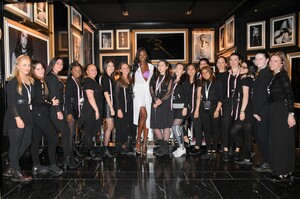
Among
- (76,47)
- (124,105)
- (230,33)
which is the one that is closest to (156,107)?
(124,105)

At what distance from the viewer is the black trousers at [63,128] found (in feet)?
13.0

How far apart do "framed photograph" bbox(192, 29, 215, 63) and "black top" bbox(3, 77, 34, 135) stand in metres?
6.89

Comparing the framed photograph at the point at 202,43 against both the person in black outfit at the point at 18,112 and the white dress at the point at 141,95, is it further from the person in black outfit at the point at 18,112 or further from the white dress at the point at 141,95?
the person in black outfit at the point at 18,112

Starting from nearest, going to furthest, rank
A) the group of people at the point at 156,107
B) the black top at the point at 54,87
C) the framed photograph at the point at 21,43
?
1. the group of people at the point at 156,107
2. the black top at the point at 54,87
3. the framed photograph at the point at 21,43

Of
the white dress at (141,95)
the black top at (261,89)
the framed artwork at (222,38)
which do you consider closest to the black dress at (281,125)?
the black top at (261,89)

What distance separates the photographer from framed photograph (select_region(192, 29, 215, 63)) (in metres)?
9.62

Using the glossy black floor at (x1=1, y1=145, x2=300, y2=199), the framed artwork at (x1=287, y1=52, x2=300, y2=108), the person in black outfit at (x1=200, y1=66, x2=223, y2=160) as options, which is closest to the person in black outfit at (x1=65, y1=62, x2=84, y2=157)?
the glossy black floor at (x1=1, y1=145, x2=300, y2=199)

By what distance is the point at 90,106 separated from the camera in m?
4.49

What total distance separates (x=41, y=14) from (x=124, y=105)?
7.54 ft

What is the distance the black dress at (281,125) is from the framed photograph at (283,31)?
13.0 ft

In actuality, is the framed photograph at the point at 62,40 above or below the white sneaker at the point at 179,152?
above

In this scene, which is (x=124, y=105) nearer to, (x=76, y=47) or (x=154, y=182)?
(x=154, y=182)

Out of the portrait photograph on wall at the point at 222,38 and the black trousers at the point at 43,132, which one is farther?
the portrait photograph on wall at the point at 222,38

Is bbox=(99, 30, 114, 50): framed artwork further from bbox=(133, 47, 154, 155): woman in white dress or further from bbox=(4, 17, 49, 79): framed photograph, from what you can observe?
bbox=(133, 47, 154, 155): woman in white dress
